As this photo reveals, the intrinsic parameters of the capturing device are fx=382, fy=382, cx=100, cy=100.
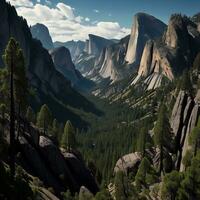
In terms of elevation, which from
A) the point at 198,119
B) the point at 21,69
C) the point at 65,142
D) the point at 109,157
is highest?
the point at 21,69

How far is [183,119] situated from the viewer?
403 feet

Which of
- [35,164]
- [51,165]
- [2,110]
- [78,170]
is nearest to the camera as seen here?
[2,110]

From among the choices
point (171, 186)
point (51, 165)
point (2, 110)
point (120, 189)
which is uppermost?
point (2, 110)

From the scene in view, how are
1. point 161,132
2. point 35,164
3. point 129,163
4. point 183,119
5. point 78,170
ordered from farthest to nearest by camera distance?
point 183,119 → point 129,163 → point 161,132 → point 78,170 → point 35,164


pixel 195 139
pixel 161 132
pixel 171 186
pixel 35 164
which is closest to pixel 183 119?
pixel 161 132

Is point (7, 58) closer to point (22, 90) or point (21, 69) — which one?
point (21, 69)

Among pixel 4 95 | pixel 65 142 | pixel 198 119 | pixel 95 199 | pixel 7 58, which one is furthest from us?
pixel 198 119

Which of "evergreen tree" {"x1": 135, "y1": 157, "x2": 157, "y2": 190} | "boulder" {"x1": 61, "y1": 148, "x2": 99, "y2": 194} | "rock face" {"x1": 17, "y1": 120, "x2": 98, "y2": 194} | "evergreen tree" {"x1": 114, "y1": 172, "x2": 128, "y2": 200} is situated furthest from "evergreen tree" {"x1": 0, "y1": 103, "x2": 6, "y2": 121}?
"evergreen tree" {"x1": 135, "y1": 157, "x2": 157, "y2": 190}

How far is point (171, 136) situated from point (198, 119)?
11.1m

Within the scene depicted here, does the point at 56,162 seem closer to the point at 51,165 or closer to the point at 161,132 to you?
the point at 51,165

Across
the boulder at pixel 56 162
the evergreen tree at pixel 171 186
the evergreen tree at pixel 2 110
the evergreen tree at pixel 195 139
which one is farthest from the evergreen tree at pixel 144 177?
the evergreen tree at pixel 2 110

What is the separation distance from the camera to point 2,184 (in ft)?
134

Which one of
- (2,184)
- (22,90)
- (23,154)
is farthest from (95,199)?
(2,184)

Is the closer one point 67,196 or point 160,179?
point 67,196
